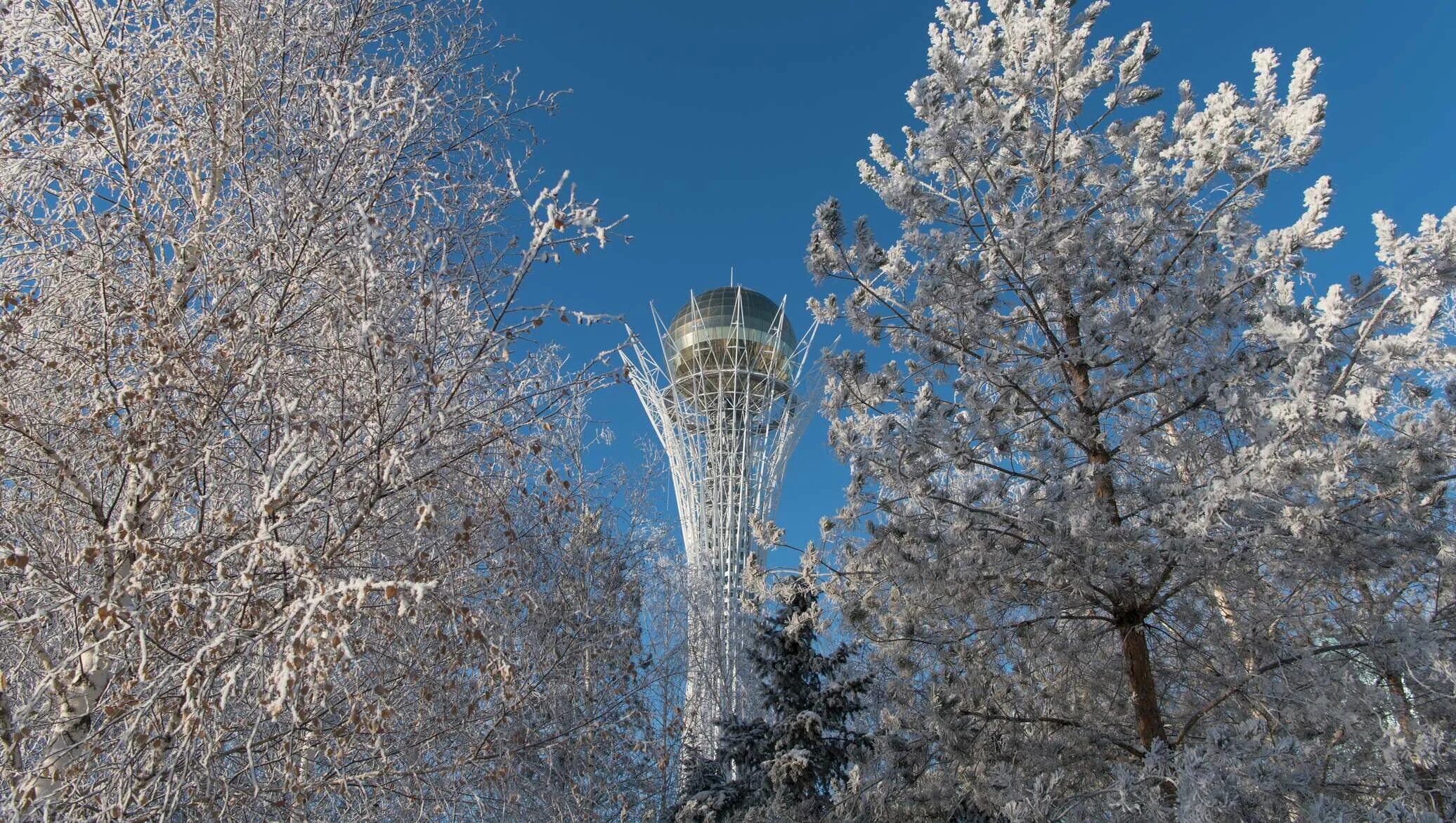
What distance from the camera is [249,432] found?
143 inches

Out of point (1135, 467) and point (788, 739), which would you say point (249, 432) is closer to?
point (1135, 467)

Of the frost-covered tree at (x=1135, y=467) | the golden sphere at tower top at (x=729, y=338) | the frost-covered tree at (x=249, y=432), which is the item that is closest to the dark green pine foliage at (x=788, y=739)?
the frost-covered tree at (x=1135, y=467)

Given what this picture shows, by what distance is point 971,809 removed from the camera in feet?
22.0

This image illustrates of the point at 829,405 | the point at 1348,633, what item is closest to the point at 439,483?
the point at 829,405

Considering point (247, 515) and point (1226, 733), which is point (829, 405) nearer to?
point (1226, 733)

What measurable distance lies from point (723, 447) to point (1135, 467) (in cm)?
1561

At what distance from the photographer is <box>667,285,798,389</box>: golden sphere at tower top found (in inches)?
908

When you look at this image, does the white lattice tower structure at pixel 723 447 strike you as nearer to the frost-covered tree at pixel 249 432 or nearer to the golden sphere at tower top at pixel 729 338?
the golden sphere at tower top at pixel 729 338

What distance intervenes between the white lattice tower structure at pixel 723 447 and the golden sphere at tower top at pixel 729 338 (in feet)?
0.13

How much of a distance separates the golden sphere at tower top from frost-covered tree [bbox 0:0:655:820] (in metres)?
18.2

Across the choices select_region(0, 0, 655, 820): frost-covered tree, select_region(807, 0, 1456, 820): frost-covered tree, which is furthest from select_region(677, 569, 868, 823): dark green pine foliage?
select_region(0, 0, 655, 820): frost-covered tree

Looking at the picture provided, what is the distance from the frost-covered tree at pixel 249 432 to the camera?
9.37 feet

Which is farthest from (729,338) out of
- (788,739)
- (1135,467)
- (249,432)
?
(249,432)

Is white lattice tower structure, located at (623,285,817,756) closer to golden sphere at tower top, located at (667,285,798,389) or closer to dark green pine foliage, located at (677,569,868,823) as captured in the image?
golden sphere at tower top, located at (667,285,798,389)
